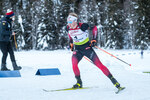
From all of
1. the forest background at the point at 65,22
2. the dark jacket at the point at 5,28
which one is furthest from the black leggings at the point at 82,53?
the forest background at the point at 65,22

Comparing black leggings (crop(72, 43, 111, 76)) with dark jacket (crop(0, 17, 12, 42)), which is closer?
black leggings (crop(72, 43, 111, 76))

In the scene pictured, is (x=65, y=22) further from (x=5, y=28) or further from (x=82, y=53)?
(x=82, y=53)

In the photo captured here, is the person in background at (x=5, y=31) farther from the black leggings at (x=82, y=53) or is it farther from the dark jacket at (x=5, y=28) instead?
the black leggings at (x=82, y=53)

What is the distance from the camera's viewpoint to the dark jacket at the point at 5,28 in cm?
783

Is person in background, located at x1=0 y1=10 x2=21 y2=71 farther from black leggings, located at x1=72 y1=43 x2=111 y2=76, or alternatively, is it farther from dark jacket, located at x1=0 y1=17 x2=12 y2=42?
black leggings, located at x1=72 y1=43 x2=111 y2=76

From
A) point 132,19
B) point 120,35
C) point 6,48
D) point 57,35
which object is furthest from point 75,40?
point 132,19

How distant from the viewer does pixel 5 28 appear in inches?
310

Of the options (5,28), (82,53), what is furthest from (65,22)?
(82,53)

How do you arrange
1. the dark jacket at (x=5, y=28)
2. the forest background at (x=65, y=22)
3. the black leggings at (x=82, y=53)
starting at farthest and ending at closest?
the forest background at (x=65, y=22) < the dark jacket at (x=5, y=28) < the black leggings at (x=82, y=53)

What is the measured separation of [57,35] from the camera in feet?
130

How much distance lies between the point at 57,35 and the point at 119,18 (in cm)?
→ 1385

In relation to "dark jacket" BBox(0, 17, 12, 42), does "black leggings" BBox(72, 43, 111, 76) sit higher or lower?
lower

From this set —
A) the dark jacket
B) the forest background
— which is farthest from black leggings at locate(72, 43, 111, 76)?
the forest background

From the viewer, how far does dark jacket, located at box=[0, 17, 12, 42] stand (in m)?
7.83
